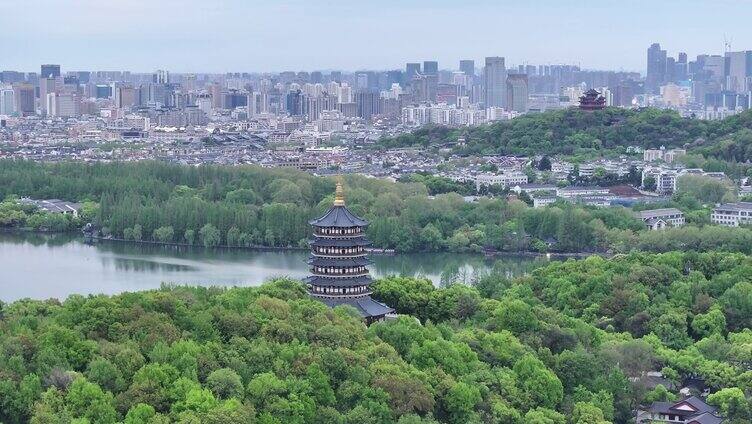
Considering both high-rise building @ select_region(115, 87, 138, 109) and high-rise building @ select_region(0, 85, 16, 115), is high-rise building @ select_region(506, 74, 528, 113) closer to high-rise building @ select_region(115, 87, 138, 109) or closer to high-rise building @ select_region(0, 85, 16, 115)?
high-rise building @ select_region(115, 87, 138, 109)

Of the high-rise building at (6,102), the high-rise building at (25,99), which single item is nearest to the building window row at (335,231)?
the high-rise building at (25,99)

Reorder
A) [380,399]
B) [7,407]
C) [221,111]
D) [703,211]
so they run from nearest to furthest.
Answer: [7,407] < [380,399] < [703,211] < [221,111]

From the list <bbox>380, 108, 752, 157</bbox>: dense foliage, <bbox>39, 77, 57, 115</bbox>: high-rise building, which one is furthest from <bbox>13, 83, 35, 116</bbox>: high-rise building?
<bbox>380, 108, 752, 157</bbox>: dense foliage

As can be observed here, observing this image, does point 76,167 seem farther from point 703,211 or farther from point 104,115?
point 104,115

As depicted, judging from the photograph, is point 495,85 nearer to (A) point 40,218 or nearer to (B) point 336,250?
(A) point 40,218

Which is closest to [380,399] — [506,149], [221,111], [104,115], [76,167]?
[76,167]

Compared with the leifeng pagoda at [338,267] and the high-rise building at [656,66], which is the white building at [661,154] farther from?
the high-rise building at [656,66]
